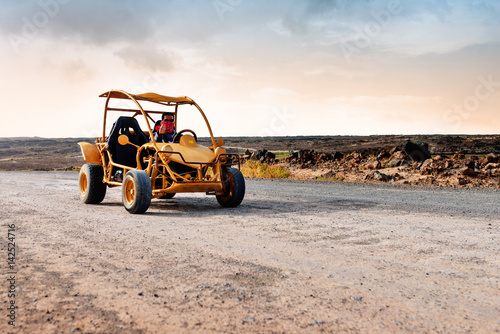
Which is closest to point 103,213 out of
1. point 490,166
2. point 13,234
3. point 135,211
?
point 135,211

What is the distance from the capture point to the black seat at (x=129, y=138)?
1094cm

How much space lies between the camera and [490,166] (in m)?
17.9

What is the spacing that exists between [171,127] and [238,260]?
250 inches

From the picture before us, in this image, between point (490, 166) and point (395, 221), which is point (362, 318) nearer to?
point (395, 221)

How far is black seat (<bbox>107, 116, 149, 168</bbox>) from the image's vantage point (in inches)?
431

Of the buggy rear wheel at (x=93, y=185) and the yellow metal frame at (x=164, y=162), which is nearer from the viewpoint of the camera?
the yellow metal frame at (x=164, y=162)

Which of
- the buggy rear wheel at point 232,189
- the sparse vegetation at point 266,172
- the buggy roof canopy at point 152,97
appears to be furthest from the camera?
the sparse vegetation at point 266,172

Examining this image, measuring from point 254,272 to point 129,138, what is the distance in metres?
7.44

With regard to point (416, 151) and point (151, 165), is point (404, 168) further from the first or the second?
point (151, 165)

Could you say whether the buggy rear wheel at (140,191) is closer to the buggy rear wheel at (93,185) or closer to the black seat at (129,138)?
the black seat at (129,138)

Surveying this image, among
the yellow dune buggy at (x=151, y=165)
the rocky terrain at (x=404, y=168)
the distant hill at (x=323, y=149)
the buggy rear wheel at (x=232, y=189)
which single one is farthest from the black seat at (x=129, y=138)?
the distant hill at (x=323, y=149)

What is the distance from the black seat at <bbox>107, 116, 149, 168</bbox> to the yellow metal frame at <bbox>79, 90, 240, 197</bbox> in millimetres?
202

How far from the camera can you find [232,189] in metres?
10.4

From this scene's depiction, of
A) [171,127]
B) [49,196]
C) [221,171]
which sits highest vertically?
[171,127]
